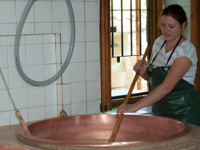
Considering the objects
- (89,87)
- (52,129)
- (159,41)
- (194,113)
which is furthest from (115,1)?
(52,129)

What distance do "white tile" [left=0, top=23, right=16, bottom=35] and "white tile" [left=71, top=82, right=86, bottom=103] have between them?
2.59 ft

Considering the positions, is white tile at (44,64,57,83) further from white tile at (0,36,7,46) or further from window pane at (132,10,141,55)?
window pane at (132,10,141,55)

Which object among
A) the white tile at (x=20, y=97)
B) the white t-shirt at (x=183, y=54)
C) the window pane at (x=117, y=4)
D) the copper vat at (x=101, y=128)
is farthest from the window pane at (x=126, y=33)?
the copper vat at (x=101, y=128)

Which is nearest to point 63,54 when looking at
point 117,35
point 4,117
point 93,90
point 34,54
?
point 34,54

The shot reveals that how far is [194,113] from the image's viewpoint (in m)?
2.94

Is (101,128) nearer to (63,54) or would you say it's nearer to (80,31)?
(63,54)

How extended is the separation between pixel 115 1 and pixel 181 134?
10.4 ft

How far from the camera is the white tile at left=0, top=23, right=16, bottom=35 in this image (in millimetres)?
3756

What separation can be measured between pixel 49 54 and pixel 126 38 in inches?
57.6

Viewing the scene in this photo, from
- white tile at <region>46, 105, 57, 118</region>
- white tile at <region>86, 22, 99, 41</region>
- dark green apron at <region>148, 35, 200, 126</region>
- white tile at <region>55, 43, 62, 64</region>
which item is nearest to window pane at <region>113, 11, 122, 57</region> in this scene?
white tile at <region>86, 22, 99, 41</region>

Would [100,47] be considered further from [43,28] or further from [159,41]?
[159,41]

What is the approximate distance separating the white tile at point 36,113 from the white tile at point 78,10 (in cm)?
90

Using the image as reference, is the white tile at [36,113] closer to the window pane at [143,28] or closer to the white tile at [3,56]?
the white tile at [3,56]

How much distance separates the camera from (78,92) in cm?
427
